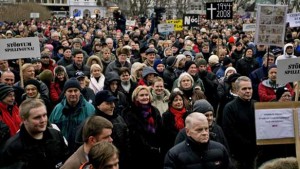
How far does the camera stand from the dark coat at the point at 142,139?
605 cm

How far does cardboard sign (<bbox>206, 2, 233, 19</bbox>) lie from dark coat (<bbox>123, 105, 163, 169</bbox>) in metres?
8.30

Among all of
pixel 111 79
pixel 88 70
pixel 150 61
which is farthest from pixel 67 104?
pixel 150 61

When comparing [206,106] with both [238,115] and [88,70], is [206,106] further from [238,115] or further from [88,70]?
[88,70]

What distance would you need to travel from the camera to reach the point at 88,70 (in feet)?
31.3

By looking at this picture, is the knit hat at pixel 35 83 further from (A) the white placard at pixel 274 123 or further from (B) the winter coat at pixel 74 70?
(A) the white placard at pixel 274 123

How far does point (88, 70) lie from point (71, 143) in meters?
3.82

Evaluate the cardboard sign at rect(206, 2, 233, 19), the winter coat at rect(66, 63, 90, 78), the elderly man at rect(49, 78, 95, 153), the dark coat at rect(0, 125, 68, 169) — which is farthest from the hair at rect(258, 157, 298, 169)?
the cardboard sign at rect(206, 2, 233, 19)

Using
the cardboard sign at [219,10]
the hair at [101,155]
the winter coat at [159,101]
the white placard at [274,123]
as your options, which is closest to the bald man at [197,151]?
the white placard at [274,123]

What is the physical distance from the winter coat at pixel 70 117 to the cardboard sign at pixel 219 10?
8.64m

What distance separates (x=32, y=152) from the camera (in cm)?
423

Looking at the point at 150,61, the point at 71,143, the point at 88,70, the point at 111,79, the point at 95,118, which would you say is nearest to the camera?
the point at 95,118

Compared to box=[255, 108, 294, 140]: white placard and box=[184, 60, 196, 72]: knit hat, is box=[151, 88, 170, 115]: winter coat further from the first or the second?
box=[255, 108, 294, 140]: white placard

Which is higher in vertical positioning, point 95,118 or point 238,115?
point 95,118

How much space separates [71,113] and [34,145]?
169 cm
